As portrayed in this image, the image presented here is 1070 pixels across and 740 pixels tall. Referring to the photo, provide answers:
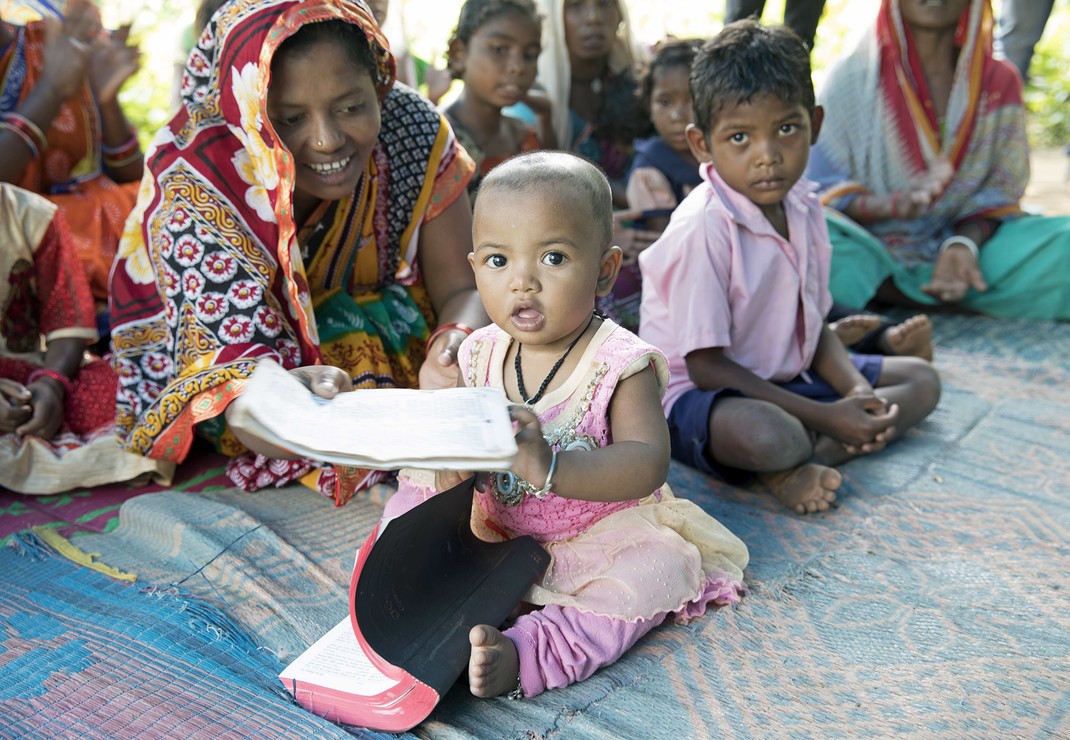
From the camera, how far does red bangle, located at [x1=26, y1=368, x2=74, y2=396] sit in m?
2.68

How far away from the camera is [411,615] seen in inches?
64.2

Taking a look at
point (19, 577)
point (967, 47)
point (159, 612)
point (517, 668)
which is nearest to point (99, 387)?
point (19, 577)

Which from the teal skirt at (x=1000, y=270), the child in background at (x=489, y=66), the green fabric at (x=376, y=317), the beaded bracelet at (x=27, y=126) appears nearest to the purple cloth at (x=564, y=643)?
the green fabric at (x=376, y=317)

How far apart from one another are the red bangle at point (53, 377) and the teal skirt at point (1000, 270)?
9.05 ft

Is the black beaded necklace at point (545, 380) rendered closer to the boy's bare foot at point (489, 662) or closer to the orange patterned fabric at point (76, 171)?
the boy's bare foot at point (489, 662)

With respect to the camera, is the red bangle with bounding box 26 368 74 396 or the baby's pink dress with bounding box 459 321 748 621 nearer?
the baby's pink dress with bounding box 459 321 748 621

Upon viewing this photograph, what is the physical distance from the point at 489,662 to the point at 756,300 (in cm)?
141

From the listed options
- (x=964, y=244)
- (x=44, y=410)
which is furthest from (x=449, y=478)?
(x=964, y=244)

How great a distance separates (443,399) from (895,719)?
0.92 metres

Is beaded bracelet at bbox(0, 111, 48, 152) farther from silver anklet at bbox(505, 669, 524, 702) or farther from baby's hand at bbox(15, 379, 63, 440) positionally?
silver anklet at bbox(505, 669, 524, 702)

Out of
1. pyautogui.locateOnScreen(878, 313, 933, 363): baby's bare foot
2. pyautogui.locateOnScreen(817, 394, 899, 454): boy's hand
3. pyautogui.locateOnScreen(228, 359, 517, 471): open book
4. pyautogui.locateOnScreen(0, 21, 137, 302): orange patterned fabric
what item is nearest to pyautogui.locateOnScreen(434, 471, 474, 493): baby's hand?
pyautogui.locateOnScreen(228, 359, 517, 471): open book

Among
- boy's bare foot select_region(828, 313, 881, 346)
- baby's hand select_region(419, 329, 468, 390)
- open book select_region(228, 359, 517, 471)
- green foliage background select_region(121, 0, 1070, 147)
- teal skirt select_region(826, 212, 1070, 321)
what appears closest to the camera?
open book select_region(228, 359, 517, 471)

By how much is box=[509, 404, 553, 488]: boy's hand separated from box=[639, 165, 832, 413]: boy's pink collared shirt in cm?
107

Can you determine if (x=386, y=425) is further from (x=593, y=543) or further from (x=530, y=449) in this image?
(x=593, y=543)
